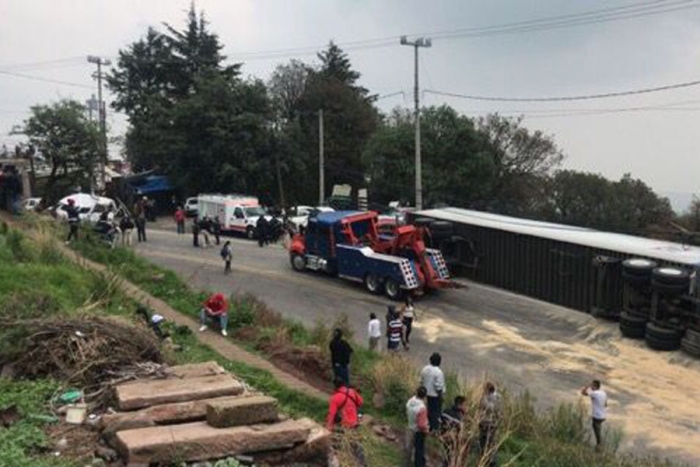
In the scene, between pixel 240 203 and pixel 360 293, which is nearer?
pixel 360 293

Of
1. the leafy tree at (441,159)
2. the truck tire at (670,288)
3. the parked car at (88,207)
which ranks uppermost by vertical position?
the leafy tree at (441,159)

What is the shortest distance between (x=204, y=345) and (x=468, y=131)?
3340cm

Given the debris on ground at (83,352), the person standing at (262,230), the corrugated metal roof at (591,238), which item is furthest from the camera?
the person standing at (262,230)

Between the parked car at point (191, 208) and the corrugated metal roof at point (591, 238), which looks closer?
the corrugated metal roof at point (591, 238)

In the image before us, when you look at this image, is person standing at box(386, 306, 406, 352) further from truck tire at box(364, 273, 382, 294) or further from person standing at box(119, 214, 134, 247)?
person standing at box(119, 214, 134, 247)

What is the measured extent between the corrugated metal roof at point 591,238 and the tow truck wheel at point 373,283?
5.50 meters

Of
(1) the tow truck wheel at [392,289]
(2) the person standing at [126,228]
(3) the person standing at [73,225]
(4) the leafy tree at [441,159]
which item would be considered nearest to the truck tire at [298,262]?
(1) the tow truck wheel at [392,289]

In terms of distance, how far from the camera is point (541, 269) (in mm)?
26516

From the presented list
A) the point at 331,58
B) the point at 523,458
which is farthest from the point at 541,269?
the point at 331,58

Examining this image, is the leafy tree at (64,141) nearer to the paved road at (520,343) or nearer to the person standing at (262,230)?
the person standing at (262,230)

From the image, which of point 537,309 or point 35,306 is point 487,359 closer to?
point 537,309

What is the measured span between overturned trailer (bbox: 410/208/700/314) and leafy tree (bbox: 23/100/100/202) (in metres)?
24.1

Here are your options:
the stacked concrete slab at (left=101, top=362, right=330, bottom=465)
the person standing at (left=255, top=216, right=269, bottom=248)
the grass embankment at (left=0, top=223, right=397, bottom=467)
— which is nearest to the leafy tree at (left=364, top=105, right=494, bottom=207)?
the person standing at (left=255, top=216, right=269, bottom=248)

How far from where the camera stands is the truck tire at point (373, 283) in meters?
25.8
